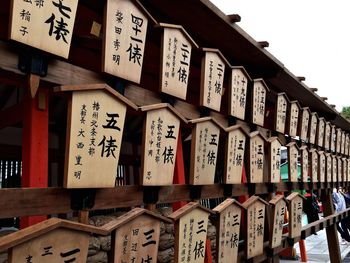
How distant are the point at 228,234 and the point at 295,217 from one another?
2.20 m

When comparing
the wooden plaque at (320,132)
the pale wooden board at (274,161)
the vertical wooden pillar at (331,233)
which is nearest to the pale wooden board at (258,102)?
the pale wooden board at (274,161)

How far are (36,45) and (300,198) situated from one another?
4.79m

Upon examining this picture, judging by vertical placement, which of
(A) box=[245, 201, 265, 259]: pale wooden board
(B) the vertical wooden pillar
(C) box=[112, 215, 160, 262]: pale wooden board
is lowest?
(B) the vertical wooden pillar

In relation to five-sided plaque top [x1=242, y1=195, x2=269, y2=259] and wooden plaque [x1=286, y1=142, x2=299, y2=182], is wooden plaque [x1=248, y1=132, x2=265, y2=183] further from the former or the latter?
wooden plaque [x1=286, y1=142, x2=299, y2=182]

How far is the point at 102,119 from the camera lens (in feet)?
7.27

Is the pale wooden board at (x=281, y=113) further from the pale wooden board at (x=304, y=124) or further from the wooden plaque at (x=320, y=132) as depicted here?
the wooden plaque at (x=320, y=132)

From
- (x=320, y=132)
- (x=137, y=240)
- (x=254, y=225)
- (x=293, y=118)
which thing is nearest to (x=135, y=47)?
(x=137, y=240)

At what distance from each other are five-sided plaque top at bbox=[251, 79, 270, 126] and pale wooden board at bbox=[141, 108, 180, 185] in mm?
1746

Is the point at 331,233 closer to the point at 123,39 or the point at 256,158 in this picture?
the point at 256,158

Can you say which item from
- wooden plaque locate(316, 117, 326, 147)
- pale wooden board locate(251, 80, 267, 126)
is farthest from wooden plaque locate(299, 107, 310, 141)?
pale wooden board locate(251, 80, 267, 126)

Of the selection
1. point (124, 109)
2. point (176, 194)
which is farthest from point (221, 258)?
point (124, 109)

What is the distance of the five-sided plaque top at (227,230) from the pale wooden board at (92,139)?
1.51 m

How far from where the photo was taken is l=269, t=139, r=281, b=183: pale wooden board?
469 cm

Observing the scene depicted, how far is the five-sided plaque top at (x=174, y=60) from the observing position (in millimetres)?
2757
